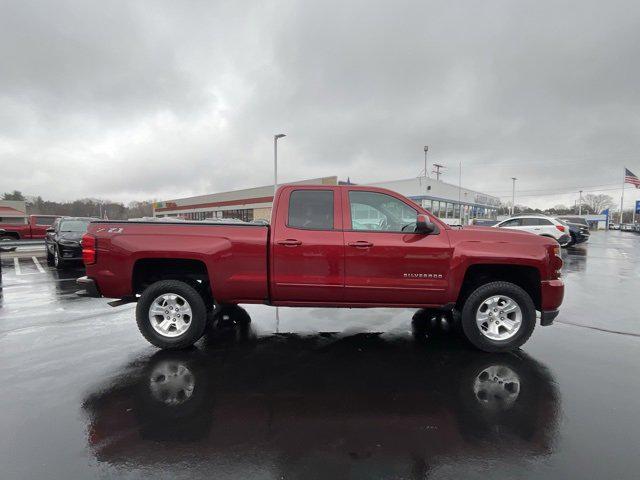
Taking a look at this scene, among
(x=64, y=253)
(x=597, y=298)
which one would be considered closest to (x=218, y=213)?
(x=64, y=253)

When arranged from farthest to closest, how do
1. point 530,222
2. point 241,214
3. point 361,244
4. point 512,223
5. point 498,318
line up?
point 241,214
point 512,223
point 530,222
point 498,318
point 361,244

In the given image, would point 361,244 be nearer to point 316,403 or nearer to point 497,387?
point 316,403

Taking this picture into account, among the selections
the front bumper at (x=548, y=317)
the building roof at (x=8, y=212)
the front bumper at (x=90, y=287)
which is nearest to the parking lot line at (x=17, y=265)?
the front bumper at (x=90, y=287)

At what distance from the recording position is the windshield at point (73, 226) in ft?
39.3

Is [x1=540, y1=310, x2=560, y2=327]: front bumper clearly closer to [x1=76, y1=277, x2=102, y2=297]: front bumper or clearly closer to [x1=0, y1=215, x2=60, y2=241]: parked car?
[x1=76, y1=277, x2=102, y2=297]: front bumper

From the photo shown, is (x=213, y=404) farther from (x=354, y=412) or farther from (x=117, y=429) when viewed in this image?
(x=354, y=412)

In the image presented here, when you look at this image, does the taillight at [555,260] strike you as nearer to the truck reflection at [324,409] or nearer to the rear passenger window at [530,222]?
the truck reflection at [324,409]

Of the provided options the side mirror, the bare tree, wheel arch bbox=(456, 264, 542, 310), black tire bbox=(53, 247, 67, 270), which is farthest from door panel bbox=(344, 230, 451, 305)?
the bare tree

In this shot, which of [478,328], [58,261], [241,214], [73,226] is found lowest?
[58,261]

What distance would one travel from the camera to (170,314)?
443cm

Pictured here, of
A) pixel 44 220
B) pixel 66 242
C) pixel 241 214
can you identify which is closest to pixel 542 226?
pixel 66 242

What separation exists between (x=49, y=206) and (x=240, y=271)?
10300cm

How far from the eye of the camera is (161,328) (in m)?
4.41

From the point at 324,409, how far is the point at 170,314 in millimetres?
2376
